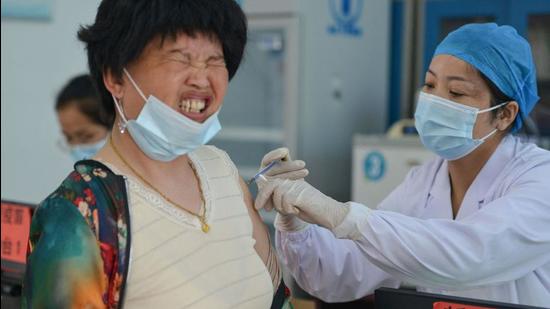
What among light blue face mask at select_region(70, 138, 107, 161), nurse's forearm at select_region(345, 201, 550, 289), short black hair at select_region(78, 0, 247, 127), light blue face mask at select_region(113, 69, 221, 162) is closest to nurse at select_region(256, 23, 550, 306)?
nurse's forearm at select_region(345, 201, 550, 289)

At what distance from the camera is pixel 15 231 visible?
85.2 inches

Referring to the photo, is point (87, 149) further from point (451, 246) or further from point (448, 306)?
point (448, 306)

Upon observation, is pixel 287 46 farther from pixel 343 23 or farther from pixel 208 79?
pixel 208 79

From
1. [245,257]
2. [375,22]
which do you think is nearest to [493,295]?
[245,257]

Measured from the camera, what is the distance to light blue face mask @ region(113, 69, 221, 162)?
4.56 feet

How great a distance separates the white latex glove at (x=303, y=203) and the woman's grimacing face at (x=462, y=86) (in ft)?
1.55

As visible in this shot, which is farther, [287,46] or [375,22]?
[375,22]

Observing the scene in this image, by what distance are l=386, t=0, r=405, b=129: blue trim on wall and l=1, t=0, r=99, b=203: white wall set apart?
220 cm

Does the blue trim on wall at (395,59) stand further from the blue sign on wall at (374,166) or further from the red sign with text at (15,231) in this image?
the red sign with text at (15,231)

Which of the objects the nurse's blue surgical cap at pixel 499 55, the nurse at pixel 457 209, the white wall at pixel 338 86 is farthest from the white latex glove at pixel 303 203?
the white wall at pixel 338 86

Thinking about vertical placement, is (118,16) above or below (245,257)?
above

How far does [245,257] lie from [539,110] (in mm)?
3312

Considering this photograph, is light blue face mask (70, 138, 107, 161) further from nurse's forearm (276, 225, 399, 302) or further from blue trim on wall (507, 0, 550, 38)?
blue trim on wall (507, 0, 550, 38)

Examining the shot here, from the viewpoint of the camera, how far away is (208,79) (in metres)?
1.42
